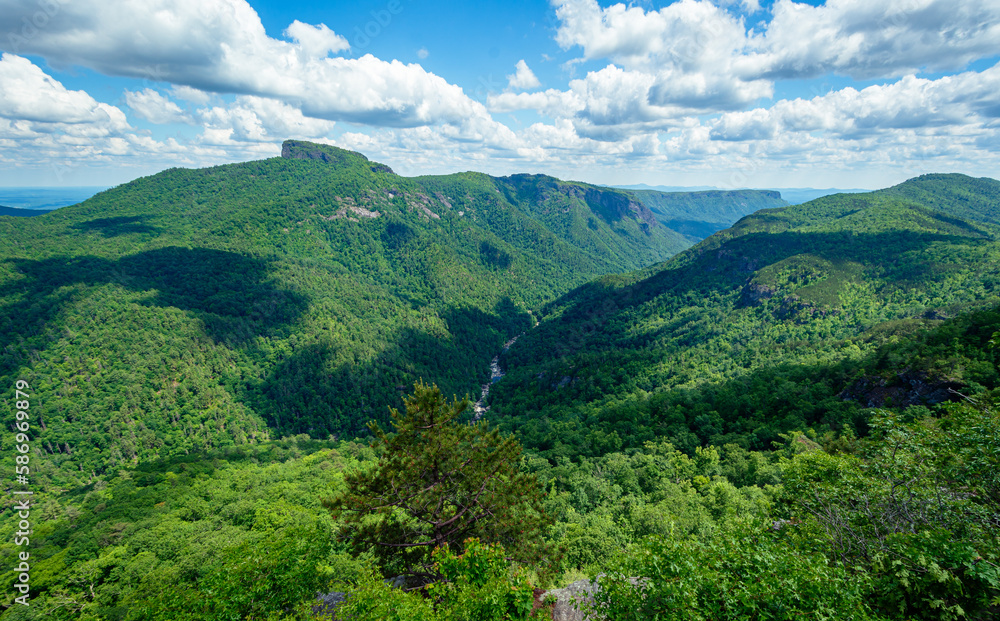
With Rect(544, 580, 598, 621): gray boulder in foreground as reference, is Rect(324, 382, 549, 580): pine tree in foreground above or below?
above

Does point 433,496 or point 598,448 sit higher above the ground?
point 433,496

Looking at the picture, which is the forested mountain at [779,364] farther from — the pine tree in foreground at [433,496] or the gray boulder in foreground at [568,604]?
the gray boulder in foreground at [568,604]

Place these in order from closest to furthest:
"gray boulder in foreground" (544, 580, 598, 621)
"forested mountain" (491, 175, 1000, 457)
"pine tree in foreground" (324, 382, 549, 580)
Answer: "gray boulder in foreground" (544, 580, 598, 621), "pine tree in foreground" (324, 382, 549, 580), "forested mountain" (491, 175, 1000, 457)

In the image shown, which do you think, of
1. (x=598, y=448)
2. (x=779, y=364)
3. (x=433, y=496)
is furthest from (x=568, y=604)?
(x=779, y=364)

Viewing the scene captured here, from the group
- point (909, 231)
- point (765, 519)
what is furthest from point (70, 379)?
point (909, 231)

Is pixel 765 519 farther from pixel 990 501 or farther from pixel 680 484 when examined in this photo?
pixel 680 484

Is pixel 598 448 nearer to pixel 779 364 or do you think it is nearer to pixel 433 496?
pixel 433 496

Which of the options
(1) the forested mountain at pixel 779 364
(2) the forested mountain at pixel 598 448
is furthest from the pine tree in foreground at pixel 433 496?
(1) the forested mountain at pixel 779 364

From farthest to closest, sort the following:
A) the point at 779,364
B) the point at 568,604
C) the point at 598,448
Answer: the point at 779,364, the point at 598,448, the point at 568,604

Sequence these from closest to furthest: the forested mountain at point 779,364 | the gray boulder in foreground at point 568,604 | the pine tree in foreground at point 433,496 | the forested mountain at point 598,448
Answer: the forested mountain at point 598,448
the gray boulder in foreground at point 568,604
the pine tree in foreground at point 433,496
the forested mountain at point 779,364

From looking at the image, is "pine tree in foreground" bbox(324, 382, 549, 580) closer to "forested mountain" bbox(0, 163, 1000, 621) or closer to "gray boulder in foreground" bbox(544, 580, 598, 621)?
"forested mountain" bbox(0, 163, 1000, 621)

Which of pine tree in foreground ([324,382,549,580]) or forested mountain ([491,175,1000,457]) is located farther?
forested mountain ([491,175,1000,457])

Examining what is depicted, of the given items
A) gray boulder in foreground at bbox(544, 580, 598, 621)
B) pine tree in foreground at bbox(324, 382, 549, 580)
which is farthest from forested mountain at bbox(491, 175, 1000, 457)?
gray boulder in foreground at bbox(544, 580, 598, 621)
